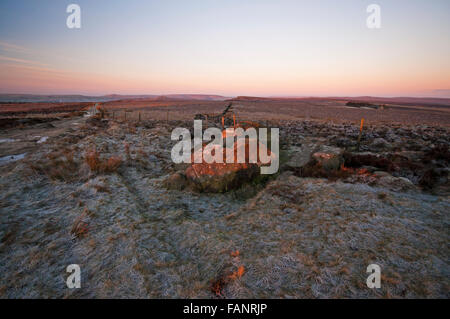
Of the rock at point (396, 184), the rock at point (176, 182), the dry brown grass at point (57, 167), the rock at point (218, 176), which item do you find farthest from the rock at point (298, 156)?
the dry brown grass at point (57, 167)

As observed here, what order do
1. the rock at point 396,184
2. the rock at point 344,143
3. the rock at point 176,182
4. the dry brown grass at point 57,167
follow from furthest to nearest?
the rock at point 344,143
the dry brown grass at point 57,167
the rock at point 176,182
the rock at point 396,184

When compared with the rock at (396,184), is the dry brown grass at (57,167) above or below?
above

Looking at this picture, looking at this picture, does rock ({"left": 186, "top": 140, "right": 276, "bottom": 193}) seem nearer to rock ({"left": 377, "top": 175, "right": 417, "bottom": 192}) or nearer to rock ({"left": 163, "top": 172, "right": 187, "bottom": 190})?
rock ({"left": 163, "top": 172, "right": 187, "bottom": 190})

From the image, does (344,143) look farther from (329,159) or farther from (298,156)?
(329,159)

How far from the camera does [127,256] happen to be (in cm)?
383

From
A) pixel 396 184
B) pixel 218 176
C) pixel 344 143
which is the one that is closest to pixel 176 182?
pixel 218 176

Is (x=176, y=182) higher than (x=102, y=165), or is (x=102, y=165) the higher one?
(x=102, y=165)

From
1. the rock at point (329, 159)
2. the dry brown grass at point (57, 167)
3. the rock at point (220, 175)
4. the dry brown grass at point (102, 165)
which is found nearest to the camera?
the rock at point (220, 175)

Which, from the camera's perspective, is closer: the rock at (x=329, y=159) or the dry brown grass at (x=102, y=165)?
the dry brown grass at (x=102, y=165)

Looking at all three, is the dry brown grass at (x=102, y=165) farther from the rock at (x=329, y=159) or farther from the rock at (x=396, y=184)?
the rock at (x=396, y=184)
